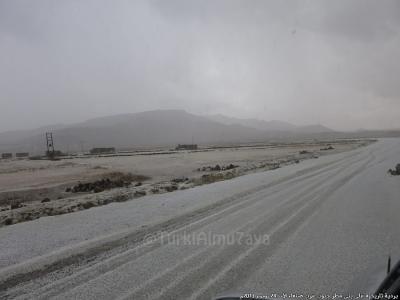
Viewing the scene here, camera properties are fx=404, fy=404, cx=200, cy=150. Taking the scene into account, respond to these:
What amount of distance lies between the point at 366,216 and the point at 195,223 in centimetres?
468

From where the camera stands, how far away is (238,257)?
724cm

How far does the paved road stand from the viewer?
19.3 feet

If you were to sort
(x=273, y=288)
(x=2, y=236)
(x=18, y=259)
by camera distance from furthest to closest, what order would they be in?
(x=2, y=236) → (x=18, y=259) → (x=273, y=288)

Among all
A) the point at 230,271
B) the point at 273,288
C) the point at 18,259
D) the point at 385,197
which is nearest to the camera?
the point at 273,288

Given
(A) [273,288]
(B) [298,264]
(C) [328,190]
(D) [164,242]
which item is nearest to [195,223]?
(D) [164,242]

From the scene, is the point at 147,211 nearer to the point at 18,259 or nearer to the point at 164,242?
the point at 164,242

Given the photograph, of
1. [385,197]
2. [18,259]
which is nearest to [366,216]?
[385,197]

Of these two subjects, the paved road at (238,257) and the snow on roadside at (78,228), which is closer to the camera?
the paved road at (238,257)

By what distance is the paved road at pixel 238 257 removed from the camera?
19.3 feet

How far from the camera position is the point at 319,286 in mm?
5844

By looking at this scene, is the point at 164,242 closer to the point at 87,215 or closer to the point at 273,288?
the point at 273,288

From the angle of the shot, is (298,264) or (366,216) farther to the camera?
(366,216)

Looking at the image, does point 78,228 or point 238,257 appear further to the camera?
point 78,228

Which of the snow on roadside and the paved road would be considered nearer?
the paved road
